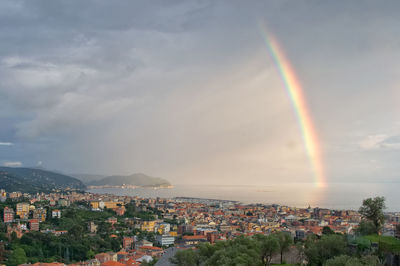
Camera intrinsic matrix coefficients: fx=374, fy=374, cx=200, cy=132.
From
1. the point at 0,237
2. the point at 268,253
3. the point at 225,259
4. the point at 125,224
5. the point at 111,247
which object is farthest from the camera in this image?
the point at 125,224

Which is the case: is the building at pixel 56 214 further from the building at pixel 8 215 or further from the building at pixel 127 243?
the building at pixel 127 243

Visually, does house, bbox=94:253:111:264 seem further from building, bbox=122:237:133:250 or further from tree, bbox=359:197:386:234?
tree, bbox=359:197:386:234

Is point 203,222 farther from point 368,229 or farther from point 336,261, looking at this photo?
point 336,261

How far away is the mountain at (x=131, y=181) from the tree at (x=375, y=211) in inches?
6436

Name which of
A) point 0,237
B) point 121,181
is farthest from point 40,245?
point 121,181

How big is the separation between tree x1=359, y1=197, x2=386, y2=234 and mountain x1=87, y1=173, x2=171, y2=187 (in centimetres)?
16346

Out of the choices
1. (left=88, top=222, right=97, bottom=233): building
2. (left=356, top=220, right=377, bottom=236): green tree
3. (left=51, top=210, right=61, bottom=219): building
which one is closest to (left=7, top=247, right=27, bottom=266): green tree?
(left=88, top=222, right=97, bottom=233): building

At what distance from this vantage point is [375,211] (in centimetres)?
1249

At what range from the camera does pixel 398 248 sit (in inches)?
321

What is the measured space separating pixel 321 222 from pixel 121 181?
158 metres

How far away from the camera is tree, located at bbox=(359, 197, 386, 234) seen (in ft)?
40.6

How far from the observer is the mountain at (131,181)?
179625 mm

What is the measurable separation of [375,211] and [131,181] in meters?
180

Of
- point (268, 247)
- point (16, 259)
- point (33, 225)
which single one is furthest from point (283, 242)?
point (33, 225)
